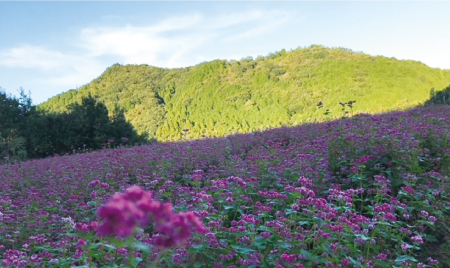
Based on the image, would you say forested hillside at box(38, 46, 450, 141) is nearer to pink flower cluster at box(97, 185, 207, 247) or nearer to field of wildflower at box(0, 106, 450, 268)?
field of wildflower at box(0, 106, 450, 268)

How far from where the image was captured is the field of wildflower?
2.07 m

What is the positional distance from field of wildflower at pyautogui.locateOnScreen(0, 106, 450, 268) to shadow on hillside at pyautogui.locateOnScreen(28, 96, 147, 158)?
10357 mm

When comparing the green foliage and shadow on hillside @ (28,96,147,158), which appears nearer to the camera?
the green foliage

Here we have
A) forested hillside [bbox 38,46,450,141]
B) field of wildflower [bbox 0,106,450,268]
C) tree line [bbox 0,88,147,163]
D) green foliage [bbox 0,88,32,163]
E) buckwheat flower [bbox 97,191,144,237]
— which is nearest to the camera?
buckwheat flower [bbox 97,191,144,237]

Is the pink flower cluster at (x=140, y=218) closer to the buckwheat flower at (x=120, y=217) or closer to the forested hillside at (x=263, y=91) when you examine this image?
the buckwheat flower at (x=120, y=217)

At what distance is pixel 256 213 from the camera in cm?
296

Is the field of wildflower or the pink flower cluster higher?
the pink flower cluster

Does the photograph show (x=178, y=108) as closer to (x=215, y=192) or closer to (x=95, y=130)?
(x=95, y=130)

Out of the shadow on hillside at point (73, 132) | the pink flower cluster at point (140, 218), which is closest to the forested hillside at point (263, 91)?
the shadow on hillside at point (73, 132)

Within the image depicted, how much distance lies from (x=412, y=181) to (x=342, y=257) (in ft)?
5.83

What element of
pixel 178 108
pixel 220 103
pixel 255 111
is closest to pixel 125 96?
pixel 178 108

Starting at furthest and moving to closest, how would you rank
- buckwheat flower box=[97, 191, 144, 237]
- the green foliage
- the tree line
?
the tree line → the green foliage → buckwheat flower box=[97, 191, 144, 237]

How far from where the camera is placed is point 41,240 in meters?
2.66

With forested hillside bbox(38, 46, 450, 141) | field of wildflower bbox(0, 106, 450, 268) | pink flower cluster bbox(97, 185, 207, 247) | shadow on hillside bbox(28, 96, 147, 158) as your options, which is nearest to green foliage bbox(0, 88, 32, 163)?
shadow on hillside bbox(28, 96, 147, 158)
